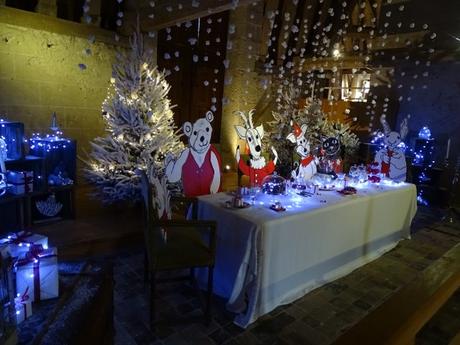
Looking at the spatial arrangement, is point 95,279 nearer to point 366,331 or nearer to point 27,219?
point 366,331

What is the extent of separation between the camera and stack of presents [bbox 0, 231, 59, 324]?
1.89 m

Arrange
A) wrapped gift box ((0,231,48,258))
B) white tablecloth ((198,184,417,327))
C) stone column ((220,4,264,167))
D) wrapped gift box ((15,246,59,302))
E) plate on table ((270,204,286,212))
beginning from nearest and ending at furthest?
wrapped gift box ((15,246,59,302)) → wrapped gift box ((0,231,48,258)) → white tablecloth ((198,184,417,327)) → plate on table ((270,204,286,212)) → stone column ((220,4,264,167))

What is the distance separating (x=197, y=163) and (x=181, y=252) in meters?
1.02

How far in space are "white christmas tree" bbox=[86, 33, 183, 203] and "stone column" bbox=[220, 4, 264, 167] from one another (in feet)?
9.74

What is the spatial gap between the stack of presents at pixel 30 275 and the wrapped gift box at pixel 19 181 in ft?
4.52

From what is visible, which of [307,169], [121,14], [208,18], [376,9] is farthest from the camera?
[376,9]

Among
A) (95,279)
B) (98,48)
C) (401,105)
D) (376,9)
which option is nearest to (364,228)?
(95,279)

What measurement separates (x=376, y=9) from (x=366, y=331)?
34.6ft

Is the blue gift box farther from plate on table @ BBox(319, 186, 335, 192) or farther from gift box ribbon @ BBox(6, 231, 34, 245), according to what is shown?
plate on table @ BBox(319, 186, 335, 192)

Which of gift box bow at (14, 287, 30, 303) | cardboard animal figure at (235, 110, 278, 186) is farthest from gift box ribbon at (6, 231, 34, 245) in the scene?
cardboard animal figure at (235, 110, 278, 186)

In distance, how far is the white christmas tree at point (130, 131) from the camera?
4.11 meters

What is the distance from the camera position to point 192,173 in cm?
320

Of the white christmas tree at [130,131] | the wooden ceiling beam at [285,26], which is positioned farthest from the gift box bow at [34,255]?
the wooden ceiling beam at [285,26]

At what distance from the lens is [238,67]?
7.06 metres
